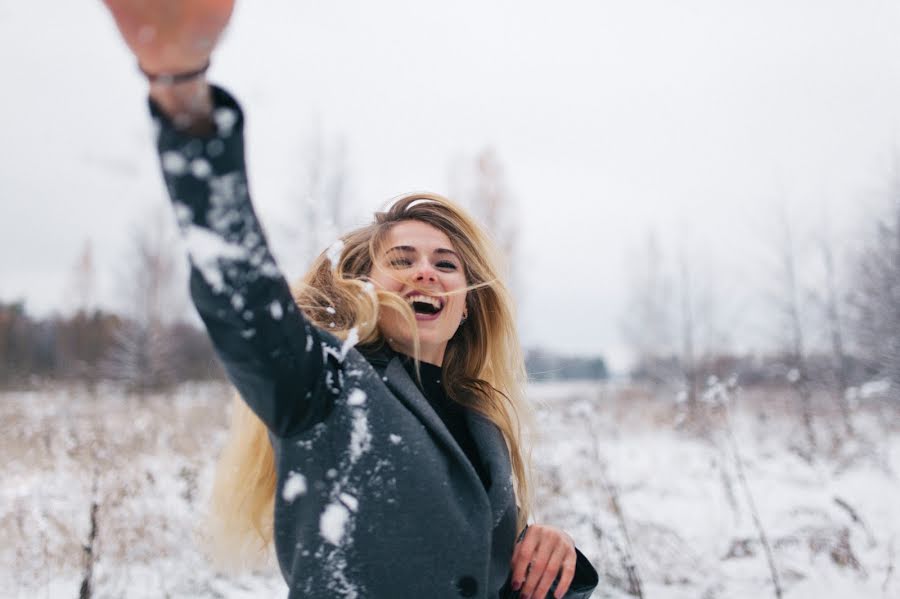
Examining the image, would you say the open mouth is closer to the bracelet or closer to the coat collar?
the coat collar

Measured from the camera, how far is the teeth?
55.8 inches

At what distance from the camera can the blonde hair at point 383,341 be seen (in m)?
1.21

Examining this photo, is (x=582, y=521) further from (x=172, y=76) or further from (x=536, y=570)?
(x=172, y=76)

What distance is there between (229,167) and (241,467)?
2.50 feet

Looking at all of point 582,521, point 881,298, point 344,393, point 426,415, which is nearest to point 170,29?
point 344,393

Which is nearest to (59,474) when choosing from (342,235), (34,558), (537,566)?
(34,558)

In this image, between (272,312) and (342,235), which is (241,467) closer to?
(272,312)

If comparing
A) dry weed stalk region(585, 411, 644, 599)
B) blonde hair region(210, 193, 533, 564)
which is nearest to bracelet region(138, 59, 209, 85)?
blonde hair region(210, 193, 533, 564)

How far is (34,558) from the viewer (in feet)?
9.73

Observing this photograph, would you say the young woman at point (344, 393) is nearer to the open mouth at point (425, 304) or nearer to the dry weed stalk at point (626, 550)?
the open mouth at point (425, 304)


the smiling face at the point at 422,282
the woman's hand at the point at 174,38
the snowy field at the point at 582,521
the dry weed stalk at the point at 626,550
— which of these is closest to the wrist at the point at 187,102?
the woman's hand at the point at 174,38

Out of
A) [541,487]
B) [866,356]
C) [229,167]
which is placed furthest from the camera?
[866,356]

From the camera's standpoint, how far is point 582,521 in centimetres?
475

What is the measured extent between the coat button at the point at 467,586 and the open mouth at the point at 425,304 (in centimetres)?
65
